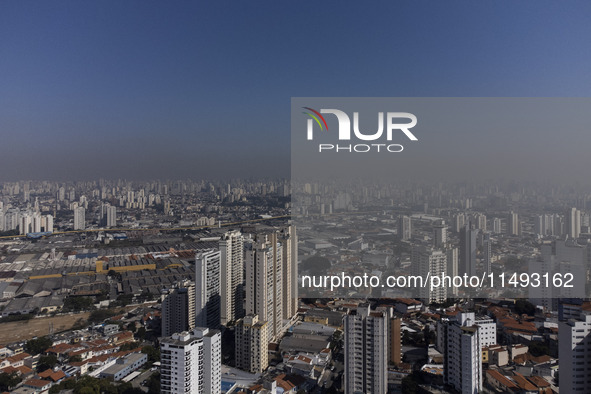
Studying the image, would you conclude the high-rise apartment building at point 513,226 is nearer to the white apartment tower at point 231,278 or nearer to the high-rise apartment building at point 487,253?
the high-rise apartment building at point 487,253

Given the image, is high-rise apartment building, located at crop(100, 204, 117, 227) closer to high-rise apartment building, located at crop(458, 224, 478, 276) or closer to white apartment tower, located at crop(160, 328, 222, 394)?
white apartment tower, located at crop(160, 328, 222, 394)

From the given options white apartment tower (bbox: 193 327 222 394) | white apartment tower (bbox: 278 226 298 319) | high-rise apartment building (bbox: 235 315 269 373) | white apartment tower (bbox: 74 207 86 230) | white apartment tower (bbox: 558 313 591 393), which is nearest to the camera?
white apartment tower (bbox: 558 313 591 393)

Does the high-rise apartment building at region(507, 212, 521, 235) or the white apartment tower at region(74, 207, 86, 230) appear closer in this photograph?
the high-rise apartment building at region(507, 212, 521, 235)

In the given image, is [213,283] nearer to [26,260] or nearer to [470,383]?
[470,383]

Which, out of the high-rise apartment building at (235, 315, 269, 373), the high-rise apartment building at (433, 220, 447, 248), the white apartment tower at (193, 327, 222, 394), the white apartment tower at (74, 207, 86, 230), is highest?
the high-rise apartment building at (433, 220, 447, 248)

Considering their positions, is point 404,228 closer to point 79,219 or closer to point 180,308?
point 180,308

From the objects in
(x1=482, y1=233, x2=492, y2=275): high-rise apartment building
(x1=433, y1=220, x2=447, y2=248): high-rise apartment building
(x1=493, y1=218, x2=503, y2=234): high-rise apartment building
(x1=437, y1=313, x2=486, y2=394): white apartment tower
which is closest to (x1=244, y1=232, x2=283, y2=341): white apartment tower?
(x1=433, y1=220, x2=447, y2=248): high-rise apartment building

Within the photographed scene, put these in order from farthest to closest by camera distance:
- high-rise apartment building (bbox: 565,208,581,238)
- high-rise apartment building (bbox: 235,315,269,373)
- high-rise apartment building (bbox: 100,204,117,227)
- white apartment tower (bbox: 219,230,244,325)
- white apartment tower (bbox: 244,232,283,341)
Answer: high-rise apartment building (bbox: 100,204,117,227) < white apartment tower (bbox: 219,230,244,325) < white apartment tower (bbox: 244,232,283,341) < high-rise apartment building (bbox: 235,315,269,373) < high-rise apartment building (bbox: 565,208,581,238)

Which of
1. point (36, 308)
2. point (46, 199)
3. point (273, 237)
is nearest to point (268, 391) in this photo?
point (273, 237)
